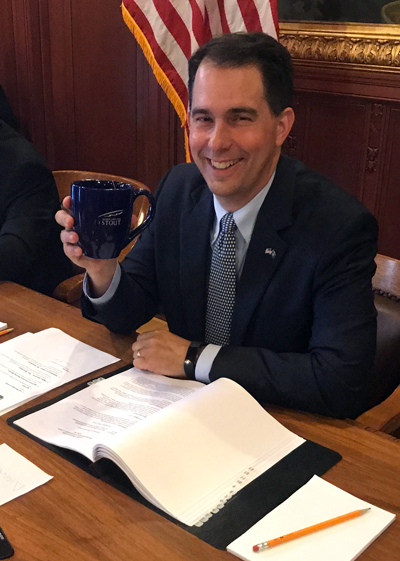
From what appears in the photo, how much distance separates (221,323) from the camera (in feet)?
4.56

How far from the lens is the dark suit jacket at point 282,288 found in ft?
3.69

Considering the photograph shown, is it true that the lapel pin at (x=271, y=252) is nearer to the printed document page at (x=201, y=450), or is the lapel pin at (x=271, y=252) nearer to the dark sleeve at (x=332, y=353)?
the dark sleeve at (x=332, y=353)

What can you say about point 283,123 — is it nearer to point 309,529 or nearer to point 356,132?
point 309,529

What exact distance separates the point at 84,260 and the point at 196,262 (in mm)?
271

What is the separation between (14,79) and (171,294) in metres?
2.30

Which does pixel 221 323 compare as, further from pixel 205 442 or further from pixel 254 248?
pixel 205 442

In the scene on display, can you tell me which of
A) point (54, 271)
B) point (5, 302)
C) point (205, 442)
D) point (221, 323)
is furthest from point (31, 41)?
point (205, 442)

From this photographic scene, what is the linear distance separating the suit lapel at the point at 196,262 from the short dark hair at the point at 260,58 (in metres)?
0.29

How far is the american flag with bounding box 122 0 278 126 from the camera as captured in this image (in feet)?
7.38

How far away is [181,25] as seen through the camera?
2363 millimetres

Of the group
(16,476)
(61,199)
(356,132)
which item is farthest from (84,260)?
(356,132)

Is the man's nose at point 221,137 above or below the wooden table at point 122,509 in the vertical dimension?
above

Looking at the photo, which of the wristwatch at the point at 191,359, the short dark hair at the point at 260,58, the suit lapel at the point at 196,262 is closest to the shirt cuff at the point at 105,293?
the suit lapel at the point at 196,262

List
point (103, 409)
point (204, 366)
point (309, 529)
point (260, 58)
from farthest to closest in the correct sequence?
point (260, 58), point (204, 366), point (103, 409), point (309, 529)
